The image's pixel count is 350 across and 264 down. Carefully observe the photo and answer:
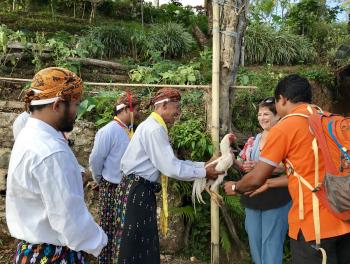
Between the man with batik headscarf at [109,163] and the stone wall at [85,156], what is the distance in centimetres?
85

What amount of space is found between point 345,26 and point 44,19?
30.8 ft

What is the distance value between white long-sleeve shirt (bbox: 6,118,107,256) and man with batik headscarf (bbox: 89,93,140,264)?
6.74 feet

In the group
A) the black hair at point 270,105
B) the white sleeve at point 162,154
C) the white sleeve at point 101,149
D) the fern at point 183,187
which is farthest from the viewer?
the fern at point 183,187

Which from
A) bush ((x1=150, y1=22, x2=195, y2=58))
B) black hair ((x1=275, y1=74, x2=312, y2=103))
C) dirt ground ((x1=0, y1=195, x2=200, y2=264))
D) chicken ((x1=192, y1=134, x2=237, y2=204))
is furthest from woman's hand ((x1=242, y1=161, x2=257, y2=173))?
bush ((x1=150, y1=22, x2=195, y2=58))

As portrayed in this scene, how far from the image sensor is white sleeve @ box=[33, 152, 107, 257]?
1.90 m

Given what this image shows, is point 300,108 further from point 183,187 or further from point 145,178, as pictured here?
point 183,187

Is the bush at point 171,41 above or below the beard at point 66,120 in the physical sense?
above

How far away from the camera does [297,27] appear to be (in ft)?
40.1

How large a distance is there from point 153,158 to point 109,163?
994 millimetres

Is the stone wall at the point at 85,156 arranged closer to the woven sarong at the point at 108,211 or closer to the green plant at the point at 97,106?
the green plant at the point at 97,106

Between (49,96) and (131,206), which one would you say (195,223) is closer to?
(131,206)

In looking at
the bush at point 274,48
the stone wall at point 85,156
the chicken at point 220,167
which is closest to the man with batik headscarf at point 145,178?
the chicken at point 220,167

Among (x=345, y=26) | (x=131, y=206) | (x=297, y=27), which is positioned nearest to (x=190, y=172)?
(x=131, y=206)

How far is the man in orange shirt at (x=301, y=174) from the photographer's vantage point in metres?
2.45
